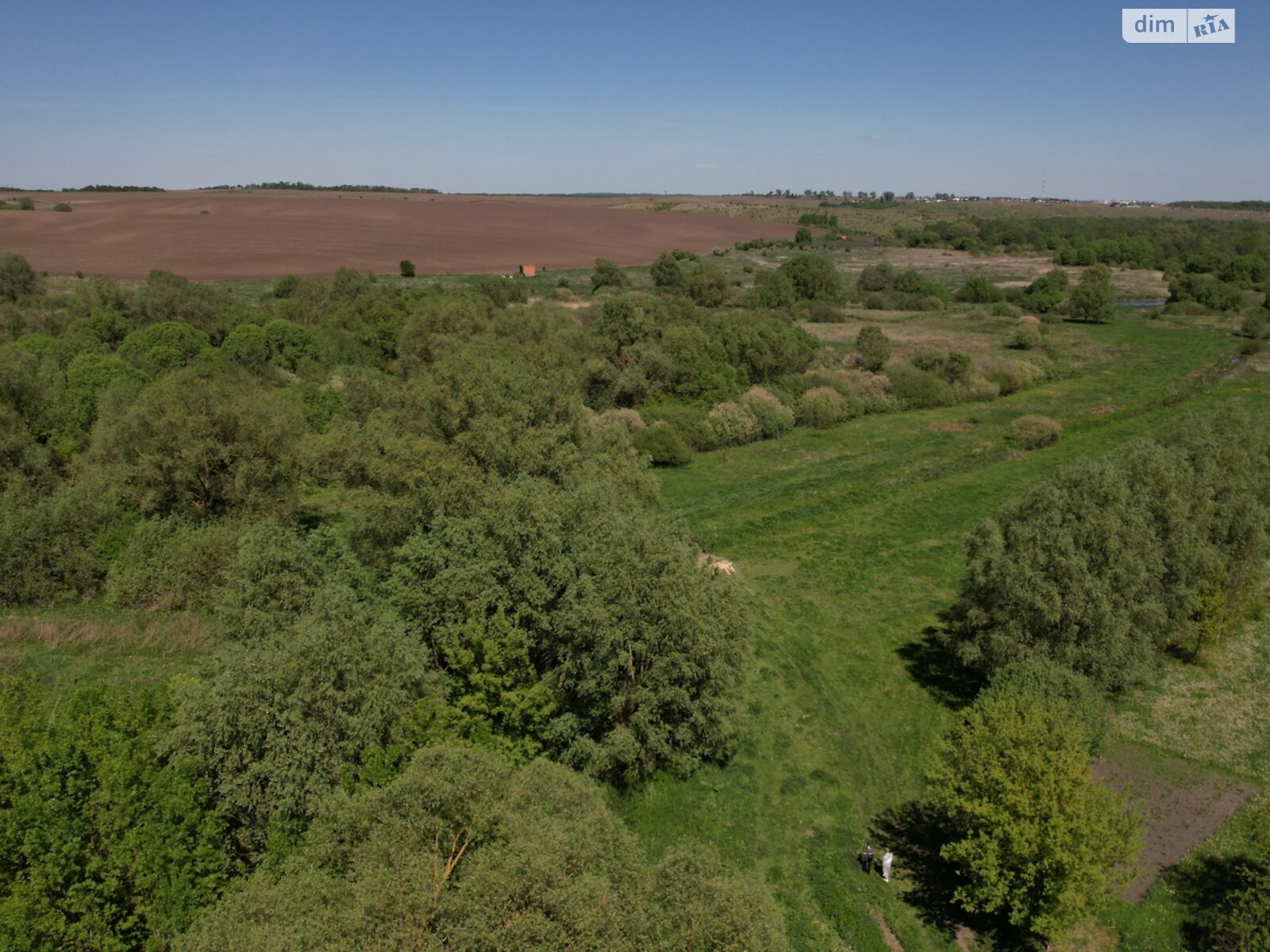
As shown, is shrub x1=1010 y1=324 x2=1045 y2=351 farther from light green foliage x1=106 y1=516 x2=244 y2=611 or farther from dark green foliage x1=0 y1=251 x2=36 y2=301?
dark green foliage x1=0 y1=251 x2=36 y2=301

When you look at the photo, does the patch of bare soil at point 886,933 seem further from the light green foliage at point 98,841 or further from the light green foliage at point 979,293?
the light green foliage at point 979,293

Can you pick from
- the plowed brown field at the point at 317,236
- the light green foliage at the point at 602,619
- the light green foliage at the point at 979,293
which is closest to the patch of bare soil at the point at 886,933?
the light green foliage at the point at 602,619

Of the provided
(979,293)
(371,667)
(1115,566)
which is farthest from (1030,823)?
(979,293)

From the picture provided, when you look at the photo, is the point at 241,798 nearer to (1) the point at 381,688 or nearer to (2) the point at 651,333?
(1) the point at 381,688

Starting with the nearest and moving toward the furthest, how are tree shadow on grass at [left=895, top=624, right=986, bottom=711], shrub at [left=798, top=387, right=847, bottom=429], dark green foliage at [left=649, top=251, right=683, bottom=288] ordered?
tree shadow on grass at [left=895, top=624, right=986, bottom=711] < shrub at [left=798, top=387, right=847, bottom=429] < dark green foliage at [left=649, top=251, right=683, bottom=288]

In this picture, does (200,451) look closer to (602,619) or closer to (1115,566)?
(602,619)

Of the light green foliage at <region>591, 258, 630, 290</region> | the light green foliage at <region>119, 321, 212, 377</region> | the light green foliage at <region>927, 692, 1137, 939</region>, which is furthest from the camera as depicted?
the light green foliage at <region>591, 258, 630, 290</region>

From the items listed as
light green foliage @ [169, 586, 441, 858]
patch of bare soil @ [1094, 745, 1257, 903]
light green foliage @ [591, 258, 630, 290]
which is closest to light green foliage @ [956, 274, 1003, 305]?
light green foliage @ [591, 258, 630, 290]
